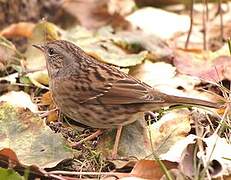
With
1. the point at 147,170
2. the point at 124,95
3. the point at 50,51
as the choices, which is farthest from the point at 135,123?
the point at 50,51

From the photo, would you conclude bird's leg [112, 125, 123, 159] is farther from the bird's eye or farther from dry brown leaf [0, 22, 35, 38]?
dry brown leaf [0, 22, 35, 38]

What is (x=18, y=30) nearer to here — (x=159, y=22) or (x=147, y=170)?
(x=159, y=22)

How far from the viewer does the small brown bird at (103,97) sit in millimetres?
4223

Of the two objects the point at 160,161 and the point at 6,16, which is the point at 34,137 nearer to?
the point at 160,161

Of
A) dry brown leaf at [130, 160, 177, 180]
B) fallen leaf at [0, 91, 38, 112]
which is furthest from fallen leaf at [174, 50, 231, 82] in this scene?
dry brown leaf at [130, 160, 177, 180]

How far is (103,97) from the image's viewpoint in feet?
14.1

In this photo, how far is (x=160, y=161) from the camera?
3414 mm

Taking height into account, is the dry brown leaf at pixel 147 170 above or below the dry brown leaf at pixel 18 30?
below

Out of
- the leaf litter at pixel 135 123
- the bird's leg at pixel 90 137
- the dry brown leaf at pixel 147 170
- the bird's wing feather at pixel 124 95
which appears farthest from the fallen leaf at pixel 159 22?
the dry brown leaf at pixel 147 170

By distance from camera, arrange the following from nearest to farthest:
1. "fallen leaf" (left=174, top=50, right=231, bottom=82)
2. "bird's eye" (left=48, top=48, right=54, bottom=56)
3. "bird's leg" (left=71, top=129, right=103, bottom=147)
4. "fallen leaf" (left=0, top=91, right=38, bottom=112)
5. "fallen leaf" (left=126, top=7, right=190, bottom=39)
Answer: "bird's leg" (left=71, top=129, right=103, bottom=147), "fallen leaf" (left=0, top=91, right=38, bottom=112), "bird's eye" (left=48, top=48, right=54, bottom=56), "fallen leaf" (left=174, top=50, right=231, bottom=82), "fallen leaf" (left=126, top=7, right=190, bottom=39)

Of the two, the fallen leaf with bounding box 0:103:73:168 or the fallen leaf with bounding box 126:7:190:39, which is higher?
the fallen leaf with bounding box 126:7:190:39

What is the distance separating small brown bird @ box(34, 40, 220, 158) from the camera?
4.22 meters

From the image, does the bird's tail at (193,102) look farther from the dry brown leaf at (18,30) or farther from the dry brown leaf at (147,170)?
the dry brown leaf at (18,30)

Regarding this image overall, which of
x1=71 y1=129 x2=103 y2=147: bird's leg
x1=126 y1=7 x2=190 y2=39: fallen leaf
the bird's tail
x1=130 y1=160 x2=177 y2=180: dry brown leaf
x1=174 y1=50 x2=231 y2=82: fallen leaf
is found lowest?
x1=130 y1=160 x2=177 y2=180: dry brown leaf
